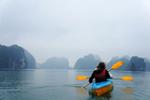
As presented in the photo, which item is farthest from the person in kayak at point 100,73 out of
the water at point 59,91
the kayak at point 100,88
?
the water at point 59,91

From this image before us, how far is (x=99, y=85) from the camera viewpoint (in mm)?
28203

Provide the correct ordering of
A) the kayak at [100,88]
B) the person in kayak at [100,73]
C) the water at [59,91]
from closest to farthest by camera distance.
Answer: the water at [59,91], the kayak at [100,88], the person in kayak at [100,73]

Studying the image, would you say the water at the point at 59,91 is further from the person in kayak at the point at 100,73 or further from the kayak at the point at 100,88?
the person in kayak at the point at 100,73

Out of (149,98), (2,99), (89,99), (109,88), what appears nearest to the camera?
(2,99)

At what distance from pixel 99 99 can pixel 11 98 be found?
837 cm

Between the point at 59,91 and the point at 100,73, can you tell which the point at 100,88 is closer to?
the point at 100,73

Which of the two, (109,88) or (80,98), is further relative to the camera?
(109,88)

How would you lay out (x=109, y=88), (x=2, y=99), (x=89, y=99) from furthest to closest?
(x=109, y=88) < (x=89, y=99) < (x=2, y=99)

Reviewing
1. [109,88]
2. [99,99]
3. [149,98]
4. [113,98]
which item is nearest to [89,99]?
[99,99]

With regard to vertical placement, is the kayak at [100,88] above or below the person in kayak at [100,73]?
below

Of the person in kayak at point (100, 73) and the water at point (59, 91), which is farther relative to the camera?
the person in kayak at point (100, 73)

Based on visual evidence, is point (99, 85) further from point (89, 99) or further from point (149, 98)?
point (149, 98)

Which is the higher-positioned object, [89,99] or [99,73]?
[99,73]

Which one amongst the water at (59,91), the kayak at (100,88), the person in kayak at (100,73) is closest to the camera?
the water at (59,91)
